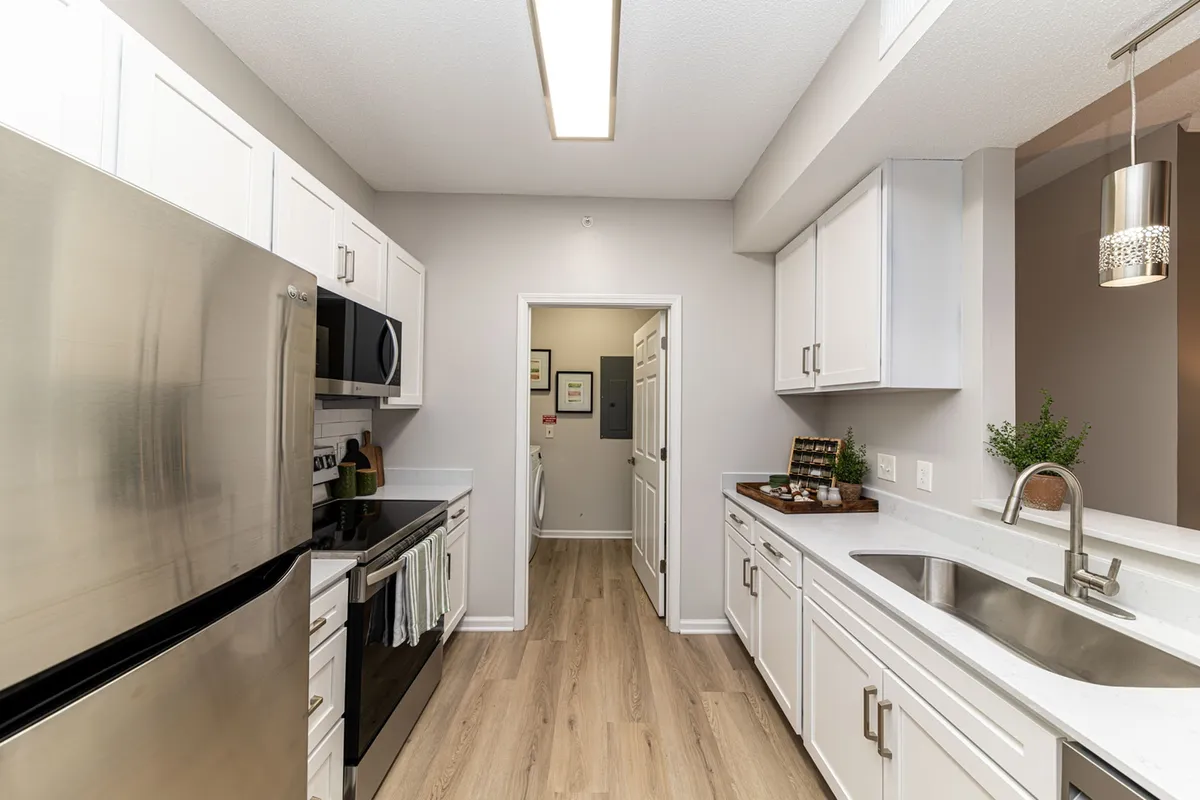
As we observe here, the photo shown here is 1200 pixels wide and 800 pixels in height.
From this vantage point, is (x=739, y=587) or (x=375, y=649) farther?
(x=739, y=587)

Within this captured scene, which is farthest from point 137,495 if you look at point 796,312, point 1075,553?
point 796,312

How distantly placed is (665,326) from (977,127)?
1761mm

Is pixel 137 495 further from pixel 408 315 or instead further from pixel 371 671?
pixel 408 315

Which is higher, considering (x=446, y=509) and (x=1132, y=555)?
(x=1132, y=555)

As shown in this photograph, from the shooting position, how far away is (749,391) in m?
3.07

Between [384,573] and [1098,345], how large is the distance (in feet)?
11.6

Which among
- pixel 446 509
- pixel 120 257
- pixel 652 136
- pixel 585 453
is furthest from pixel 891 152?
pixel 585 453

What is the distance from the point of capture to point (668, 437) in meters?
3.09

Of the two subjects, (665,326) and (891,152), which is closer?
(891,152)

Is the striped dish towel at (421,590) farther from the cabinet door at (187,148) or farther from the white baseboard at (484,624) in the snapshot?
the cabinet door at (187,148)

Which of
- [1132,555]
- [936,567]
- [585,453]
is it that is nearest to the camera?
[1132,555]

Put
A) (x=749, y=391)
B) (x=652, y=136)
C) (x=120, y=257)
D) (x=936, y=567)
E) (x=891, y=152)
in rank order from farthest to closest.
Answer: (x=749, y=391)
(x=652, y=136)
(x=891, y=152)
(x=936, y=567)
(x=120, y=257)

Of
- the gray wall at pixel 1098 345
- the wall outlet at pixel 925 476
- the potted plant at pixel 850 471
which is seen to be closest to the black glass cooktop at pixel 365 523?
the potted plant at pixel 850 471

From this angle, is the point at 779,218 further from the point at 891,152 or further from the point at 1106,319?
the point at 1106,319
